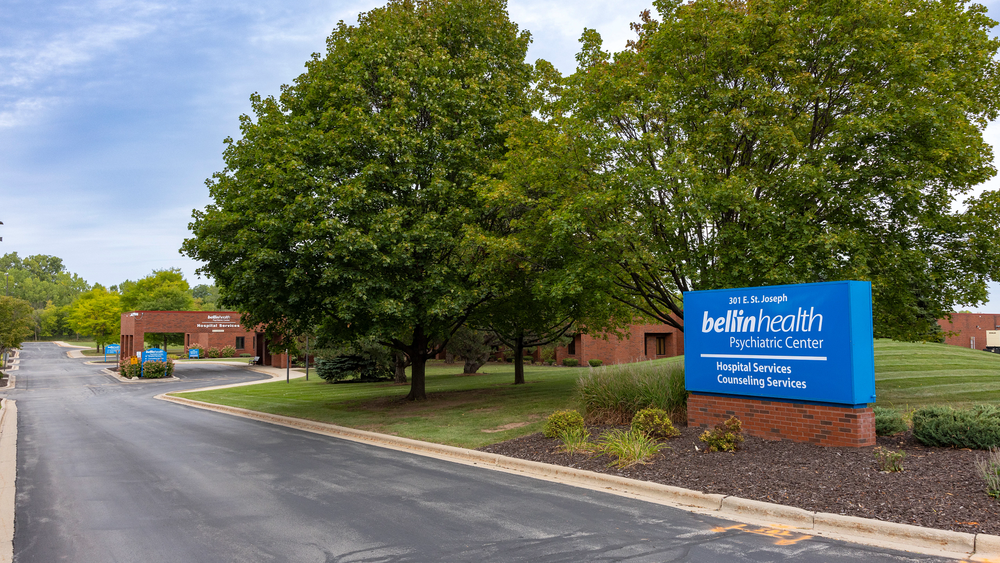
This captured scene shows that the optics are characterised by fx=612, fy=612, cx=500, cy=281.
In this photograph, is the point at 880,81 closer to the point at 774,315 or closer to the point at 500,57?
the point at 774,315

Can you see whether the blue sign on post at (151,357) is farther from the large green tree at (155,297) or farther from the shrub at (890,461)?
the shrub at (890,461)

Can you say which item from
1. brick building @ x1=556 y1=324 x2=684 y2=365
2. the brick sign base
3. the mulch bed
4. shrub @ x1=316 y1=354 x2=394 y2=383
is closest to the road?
the mulch bed

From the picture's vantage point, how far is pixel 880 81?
1262cm

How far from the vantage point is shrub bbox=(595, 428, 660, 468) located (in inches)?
356

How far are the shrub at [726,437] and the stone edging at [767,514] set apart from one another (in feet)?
5.55

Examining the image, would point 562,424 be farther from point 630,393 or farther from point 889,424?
point 889,424

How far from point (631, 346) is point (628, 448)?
34286 mm

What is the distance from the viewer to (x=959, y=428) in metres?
8.44

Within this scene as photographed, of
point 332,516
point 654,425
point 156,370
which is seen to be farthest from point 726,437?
point 156,370

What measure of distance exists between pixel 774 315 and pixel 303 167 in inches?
442

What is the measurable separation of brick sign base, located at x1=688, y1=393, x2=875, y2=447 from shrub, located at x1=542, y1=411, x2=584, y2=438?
2.04 metres

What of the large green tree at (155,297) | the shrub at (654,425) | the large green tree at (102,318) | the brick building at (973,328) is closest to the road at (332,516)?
the shrub at (654,425)

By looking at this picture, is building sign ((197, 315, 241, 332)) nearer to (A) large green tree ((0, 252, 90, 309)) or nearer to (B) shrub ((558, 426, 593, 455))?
(B) shrub ((558, 426, 593, 455))

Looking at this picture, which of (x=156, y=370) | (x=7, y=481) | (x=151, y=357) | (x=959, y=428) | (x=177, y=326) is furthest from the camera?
(x=177, y=326)
